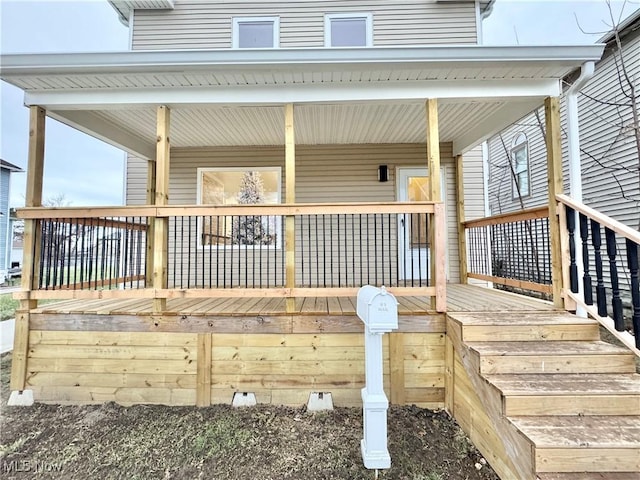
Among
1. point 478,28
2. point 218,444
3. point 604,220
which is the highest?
point 478,28

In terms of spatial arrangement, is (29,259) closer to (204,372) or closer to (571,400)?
(204,372)

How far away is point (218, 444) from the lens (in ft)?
8.64

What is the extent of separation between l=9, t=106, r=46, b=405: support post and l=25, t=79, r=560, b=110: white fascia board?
344 mm

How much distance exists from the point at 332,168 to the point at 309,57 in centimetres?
276

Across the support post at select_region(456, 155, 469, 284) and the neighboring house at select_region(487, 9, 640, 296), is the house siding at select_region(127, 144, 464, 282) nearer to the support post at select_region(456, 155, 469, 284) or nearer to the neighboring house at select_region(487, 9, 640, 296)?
the support post at select_region(456, 155, 469, 284)

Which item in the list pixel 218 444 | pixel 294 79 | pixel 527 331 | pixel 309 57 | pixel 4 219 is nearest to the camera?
pixel 218 444

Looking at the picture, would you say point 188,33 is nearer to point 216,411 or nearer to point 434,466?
point 216,411

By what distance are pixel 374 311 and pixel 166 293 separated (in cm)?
209

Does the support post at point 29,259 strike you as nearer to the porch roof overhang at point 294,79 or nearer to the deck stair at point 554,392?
the porch roof overhang at point 294,79

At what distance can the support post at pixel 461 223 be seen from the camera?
5.50 meters

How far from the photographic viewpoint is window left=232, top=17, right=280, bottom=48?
600 cm

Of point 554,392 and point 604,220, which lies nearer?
point 554,392

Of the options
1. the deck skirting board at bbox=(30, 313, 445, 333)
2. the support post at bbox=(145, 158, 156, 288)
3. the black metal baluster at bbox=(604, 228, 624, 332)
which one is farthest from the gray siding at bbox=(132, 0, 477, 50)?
the deck skirting board at bbox=(30, 313, 445, 333)

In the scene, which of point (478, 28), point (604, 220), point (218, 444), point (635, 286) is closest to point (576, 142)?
point (604, 220)
